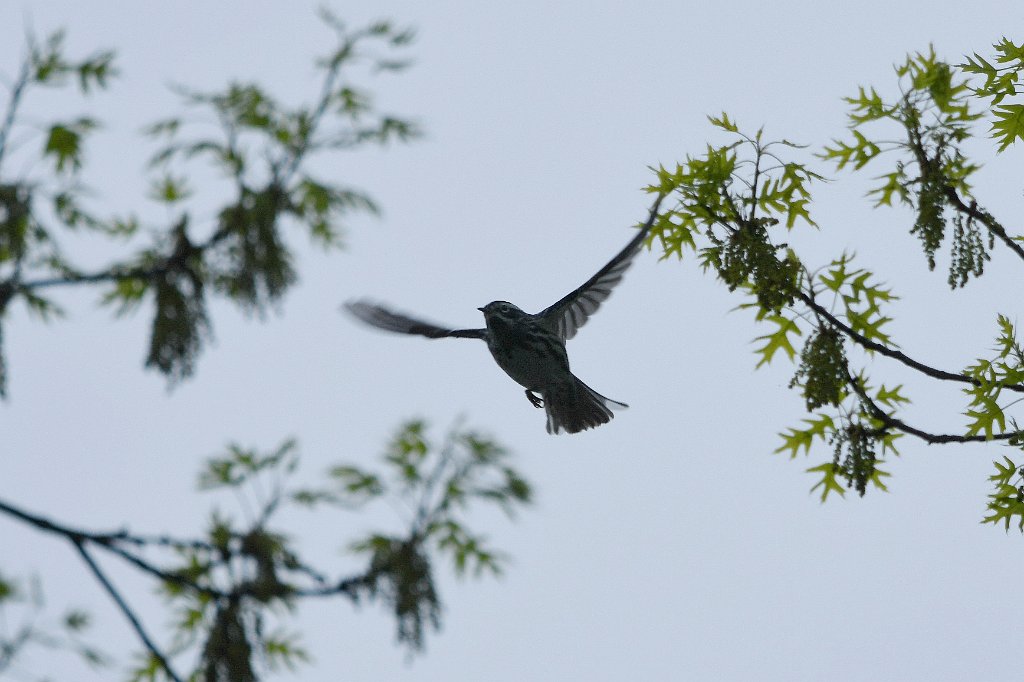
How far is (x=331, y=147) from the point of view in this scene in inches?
317

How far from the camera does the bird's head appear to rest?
197 inches

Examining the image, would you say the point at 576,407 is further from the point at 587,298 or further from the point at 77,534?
the point at 77,534

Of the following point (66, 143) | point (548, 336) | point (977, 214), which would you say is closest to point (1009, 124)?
point (977, 214)

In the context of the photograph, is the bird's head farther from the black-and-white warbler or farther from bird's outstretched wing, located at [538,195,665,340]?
bird's outstretched wing, located at [538,195,665,340]

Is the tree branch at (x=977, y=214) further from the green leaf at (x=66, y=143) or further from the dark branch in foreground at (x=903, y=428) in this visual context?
the green leaf at (x=66, y=143)

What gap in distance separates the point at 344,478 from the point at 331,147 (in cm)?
255

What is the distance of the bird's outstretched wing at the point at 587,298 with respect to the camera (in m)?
4.93

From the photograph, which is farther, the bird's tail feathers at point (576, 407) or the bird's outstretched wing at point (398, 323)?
the bird's tail feathers at point (576, 407)

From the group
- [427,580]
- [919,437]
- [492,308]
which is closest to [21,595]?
[427,580]

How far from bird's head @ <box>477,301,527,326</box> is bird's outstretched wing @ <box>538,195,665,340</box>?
10.8 inches

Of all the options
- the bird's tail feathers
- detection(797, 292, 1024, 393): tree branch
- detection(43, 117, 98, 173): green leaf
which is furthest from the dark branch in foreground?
detection(43, 117, 98, 173): green leaf

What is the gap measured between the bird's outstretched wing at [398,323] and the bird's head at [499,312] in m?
0.32

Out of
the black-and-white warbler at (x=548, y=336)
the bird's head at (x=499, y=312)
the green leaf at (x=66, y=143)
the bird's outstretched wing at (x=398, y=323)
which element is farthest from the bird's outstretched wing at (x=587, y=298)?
the green leaf at (x=66, y=143)

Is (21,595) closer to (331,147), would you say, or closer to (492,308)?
(331,147)
